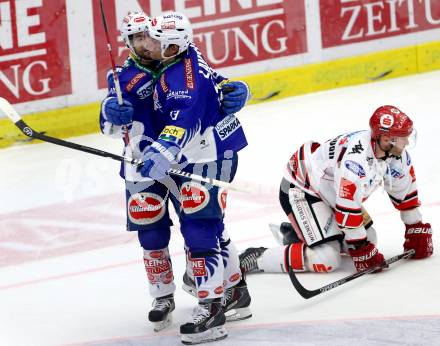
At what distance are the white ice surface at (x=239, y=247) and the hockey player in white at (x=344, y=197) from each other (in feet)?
0.30

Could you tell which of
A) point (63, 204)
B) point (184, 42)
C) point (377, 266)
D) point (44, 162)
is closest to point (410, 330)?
point (377, 266)

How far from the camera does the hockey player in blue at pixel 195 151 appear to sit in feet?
14.4

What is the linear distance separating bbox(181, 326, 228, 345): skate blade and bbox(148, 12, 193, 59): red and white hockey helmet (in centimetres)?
111

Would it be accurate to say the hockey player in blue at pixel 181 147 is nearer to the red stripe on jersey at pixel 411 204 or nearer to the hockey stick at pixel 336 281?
the hockey stick at pixel 336 281

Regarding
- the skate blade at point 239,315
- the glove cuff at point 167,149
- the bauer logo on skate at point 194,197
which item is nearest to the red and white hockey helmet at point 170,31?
the glove cuff at point 167,149

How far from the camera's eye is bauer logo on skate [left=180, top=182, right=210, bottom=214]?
4539 mm

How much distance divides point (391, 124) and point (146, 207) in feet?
3.86

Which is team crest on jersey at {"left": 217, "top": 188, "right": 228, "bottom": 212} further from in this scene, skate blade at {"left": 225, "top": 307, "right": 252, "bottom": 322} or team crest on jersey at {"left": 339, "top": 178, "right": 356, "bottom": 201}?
team crest on jersey at {"left": 339, "top": 178, "right": 356, "bottom": 201}

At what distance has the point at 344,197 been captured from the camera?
5113mm

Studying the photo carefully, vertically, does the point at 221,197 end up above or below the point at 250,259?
above

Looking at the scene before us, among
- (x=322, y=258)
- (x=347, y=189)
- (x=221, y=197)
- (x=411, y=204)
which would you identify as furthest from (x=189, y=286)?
(x=411, y=204)

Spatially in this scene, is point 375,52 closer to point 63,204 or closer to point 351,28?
point 351,28

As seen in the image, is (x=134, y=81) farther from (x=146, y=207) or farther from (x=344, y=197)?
(x=344, y=197)

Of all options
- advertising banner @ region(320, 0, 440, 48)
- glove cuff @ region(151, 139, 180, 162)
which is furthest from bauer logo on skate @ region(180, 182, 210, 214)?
advertising banner @ region(320, 0, 440, 48)
